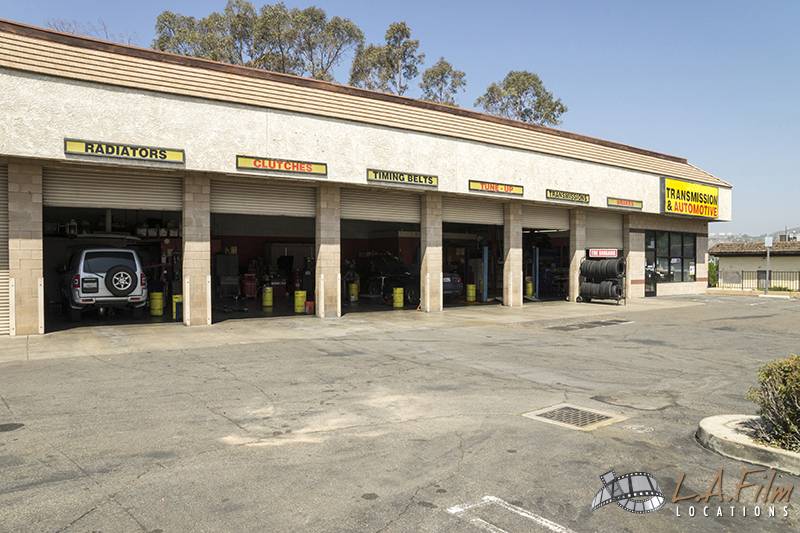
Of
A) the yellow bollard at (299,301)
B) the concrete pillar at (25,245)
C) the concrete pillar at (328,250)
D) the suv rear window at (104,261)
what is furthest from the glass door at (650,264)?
the concrete pillar at (25,245)

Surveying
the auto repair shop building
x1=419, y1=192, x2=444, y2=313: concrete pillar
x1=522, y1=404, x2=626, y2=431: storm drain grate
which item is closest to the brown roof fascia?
the auto repair shop building

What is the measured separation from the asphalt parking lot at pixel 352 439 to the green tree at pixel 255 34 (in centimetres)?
4424

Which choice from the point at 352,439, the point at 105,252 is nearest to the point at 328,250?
the point at 105,252

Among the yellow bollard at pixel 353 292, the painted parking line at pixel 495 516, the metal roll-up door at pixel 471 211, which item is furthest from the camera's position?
the yellow bollard at pixel 353 292

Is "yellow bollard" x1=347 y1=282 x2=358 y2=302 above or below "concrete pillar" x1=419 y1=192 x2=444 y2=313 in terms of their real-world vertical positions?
below

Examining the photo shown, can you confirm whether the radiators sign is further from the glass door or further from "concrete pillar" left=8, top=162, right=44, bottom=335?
"concrete pillar" left=8, top=162, right=44, bottom=335

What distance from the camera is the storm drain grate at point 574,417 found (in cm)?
700

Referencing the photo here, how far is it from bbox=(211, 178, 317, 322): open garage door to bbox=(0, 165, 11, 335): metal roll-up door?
17.2 ft

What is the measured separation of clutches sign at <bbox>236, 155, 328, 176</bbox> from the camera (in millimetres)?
16578

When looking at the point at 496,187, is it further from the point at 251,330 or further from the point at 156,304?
the point at 156,304

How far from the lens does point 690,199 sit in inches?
1277

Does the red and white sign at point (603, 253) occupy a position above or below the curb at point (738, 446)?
above

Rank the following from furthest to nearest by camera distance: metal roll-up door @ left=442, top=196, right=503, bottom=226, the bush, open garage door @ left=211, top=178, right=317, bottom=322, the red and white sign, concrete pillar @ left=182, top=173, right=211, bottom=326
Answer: the red and white sign < metal roll-up door @ left=442, top=196, right=503, bottom=226 < open garage door @ left=211, top=178, right=317, bottom=322 < concrete pillar @ left=182, top=173, right=211, bottom=326 < the bush

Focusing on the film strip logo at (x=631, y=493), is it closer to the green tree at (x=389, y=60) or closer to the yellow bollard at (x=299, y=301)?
the yellow bollard at (x=299, y=301)
